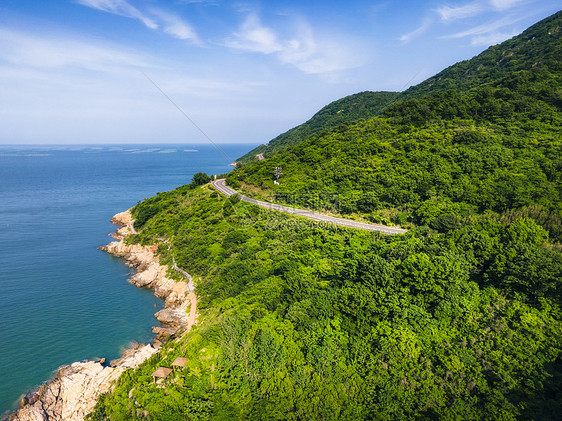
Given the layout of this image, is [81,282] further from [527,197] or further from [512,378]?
[527,197]

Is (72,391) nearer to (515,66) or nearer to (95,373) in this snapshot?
(95,373)

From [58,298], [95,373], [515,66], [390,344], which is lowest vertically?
[58,298]

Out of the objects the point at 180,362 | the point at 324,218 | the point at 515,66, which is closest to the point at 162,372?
the point at 180,362

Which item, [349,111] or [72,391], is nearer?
[72,391]

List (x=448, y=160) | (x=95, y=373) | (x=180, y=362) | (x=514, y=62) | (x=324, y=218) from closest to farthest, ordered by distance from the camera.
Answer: (x=180, y=362) < (x=95, y=373) < (x=324, y=218) < (x=448, y=160) < (x=514, y=62)

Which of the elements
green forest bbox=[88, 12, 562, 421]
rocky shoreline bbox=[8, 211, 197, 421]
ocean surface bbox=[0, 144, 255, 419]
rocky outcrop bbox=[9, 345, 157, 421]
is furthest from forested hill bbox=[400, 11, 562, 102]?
ocean surface bbox=[0, 144, 255, 419]

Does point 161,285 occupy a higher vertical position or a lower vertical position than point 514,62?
lower

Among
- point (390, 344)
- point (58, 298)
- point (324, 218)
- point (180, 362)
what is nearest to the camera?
point (390, 344)
